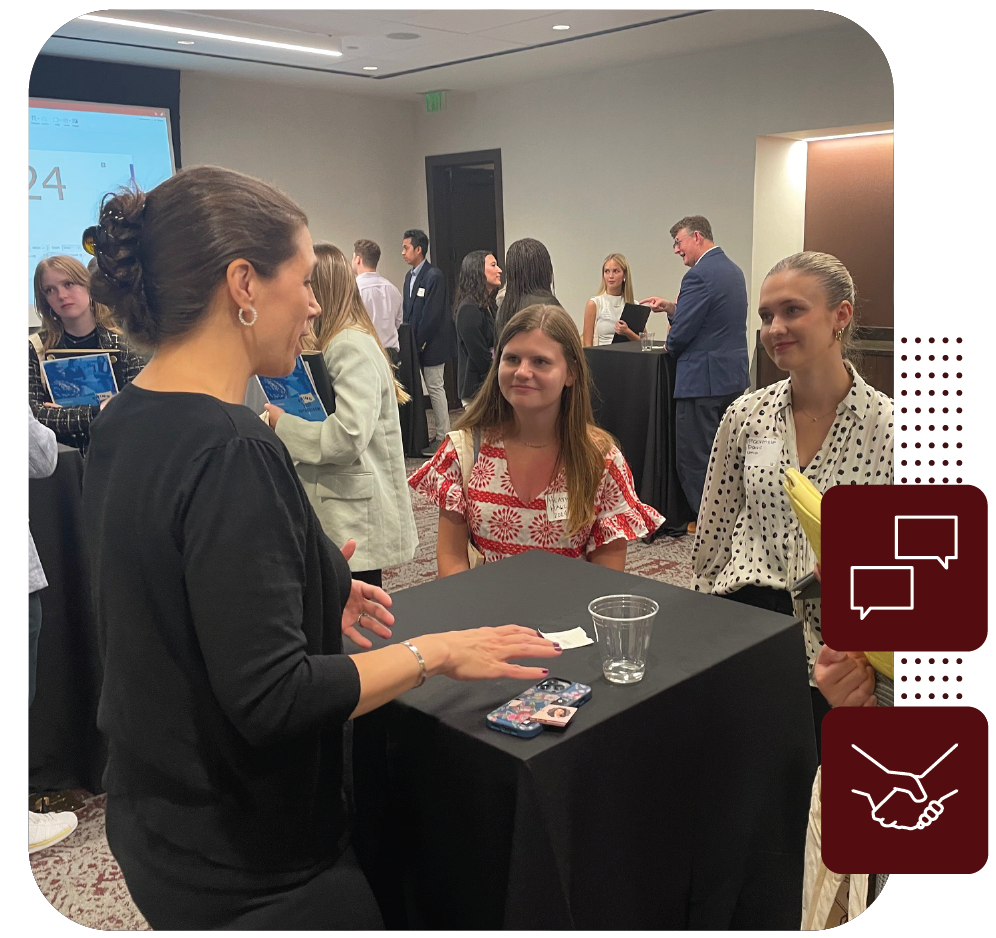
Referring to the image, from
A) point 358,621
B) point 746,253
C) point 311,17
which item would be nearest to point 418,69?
point 311,17

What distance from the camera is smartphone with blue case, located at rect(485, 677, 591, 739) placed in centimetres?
108

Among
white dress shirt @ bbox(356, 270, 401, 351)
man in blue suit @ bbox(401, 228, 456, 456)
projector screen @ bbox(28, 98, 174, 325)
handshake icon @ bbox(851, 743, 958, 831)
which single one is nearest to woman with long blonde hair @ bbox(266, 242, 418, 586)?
handshake icon @ bbox(851, 743, 958, 831)

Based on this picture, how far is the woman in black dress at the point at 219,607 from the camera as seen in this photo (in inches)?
36.6

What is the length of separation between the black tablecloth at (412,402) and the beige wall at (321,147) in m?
1.48

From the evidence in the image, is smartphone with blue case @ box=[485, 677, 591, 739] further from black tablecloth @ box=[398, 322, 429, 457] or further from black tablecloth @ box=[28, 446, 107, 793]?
black tablecloth @ box=[398, 322, 429, 457]

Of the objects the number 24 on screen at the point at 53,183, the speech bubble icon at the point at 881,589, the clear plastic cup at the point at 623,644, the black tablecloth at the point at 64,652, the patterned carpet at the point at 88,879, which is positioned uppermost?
the number 24 on screen at the point at 53,183

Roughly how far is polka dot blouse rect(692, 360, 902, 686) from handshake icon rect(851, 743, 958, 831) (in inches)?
29.2

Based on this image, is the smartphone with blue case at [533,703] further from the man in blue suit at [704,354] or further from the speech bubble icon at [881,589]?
the man in blue suit at [704,354]

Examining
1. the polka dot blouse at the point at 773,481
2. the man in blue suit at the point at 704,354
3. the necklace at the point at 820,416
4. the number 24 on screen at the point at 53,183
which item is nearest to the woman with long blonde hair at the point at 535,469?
the polka dot blouse at the point at 773,481

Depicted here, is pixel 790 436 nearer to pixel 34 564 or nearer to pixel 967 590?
pixel 967 590

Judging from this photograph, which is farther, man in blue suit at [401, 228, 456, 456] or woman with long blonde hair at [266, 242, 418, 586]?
man in blue suit at [401, 228, 456, 456]

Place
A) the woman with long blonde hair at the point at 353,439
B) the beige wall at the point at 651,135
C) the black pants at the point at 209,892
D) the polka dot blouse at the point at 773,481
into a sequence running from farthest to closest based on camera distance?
the beige wall at the point at 651,135
the woman with long blonde hair at the point at 353,439
the polka dot blouse at the point at 773,481
the black pants at the point at 209,892

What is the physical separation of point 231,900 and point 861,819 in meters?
0.77

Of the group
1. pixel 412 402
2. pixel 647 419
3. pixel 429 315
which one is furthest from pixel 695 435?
pixel 429 315
